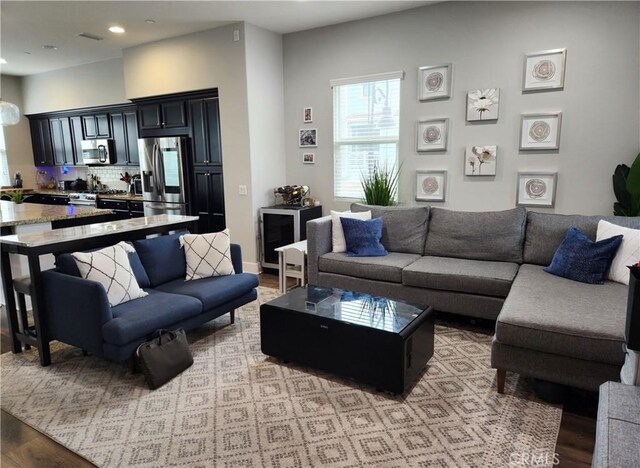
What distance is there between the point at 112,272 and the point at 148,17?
123 inches

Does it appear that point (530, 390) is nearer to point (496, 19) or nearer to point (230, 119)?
point (496, 19)

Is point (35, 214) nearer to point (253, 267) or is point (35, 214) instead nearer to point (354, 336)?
point (253, 267)

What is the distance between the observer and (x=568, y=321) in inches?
89.4

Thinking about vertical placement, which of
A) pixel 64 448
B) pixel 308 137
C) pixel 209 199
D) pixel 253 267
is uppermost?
pixel 308 137

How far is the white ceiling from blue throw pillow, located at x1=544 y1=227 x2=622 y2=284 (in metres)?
2.85

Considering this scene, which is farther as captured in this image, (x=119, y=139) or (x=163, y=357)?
(x=119, y=139)

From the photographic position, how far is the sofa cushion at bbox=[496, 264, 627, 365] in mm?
2141

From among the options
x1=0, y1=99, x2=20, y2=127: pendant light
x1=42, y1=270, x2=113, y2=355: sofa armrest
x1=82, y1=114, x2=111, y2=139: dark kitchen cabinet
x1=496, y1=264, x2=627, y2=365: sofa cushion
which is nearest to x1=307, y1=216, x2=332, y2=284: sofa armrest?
x1=496, y1=264, x2=627, y2=365: sofa cushion

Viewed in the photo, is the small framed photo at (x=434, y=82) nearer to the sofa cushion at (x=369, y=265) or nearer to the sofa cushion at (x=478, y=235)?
the sofa cushion at (x=478, y=235)

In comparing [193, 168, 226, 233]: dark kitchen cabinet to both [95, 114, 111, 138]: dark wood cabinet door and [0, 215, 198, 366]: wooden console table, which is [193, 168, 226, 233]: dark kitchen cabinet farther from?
[95, 114, 111, 138]: dark wood cabinet door

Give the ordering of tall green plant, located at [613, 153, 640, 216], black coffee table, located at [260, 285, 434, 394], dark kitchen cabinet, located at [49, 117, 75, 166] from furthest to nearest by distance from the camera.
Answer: dark kitchen cabinet, located at [49, 117, 75, 166] < tall green plant, located at [613, 153, 640, 216] < black coffee table, located at [260, 285, 434, 394]

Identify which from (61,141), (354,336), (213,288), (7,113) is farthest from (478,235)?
(61,141)

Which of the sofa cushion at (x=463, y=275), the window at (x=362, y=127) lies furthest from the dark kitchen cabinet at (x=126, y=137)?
the sofa cushion at (x=463, y=275)

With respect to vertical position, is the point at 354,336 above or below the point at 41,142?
below
